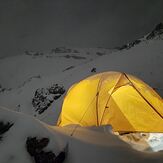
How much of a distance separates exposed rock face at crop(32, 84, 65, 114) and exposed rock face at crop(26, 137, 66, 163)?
74.1 ft

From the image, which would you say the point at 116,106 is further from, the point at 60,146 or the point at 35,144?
the point at 35,144

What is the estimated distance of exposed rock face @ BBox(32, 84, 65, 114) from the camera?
3082cm

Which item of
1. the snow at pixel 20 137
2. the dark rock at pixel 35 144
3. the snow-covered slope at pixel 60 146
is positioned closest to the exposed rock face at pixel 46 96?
the snow at pixel 20 137

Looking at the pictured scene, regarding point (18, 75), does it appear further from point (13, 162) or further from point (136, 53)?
point (13, 162)

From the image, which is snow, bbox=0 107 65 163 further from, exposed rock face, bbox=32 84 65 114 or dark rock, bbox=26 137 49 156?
exposed rock face, bbox=32 84 65 114

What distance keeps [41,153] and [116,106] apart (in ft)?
17.6

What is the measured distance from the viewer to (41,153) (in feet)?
22.4

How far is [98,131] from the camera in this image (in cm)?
877

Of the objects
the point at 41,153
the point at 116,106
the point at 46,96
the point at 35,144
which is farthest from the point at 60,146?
the point at 46,96

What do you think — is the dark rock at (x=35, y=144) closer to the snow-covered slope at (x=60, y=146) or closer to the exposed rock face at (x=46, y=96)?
the snow-covered slope at (x=60, y=146)

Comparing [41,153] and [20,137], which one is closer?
[41,153]

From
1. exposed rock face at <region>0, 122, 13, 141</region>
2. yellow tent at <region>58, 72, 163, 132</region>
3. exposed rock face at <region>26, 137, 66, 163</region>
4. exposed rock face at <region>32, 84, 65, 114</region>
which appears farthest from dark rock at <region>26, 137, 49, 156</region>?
exposed rock face at <region>32, 84, 65, 114</region>

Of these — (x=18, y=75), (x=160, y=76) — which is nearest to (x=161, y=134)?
(x=160, y=76)

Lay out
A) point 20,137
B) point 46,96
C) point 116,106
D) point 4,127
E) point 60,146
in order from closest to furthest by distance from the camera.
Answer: point 60,146 < point 20,137 < point 4,127 < point 116,106 < point 46,96
